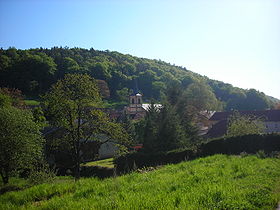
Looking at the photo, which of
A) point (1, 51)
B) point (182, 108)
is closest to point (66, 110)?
point (182, 108)

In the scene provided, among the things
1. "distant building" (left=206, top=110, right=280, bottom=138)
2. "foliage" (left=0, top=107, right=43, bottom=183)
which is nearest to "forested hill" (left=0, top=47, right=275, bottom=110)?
"distant building" (left=206, top=110, right=280, bottom=138)

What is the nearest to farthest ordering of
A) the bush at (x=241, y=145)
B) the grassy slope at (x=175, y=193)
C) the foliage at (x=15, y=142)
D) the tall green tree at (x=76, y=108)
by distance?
the grassy slope at (x=175, y=193) < the foliage at (x=15, y=142) < the tall green tree at (x=76, y=108) < the bush at (x=241, y=145)

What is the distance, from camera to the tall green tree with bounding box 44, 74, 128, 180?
58.3 feet

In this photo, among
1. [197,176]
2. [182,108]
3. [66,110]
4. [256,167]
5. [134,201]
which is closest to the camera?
[134,201]

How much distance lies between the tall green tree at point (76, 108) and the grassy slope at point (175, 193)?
9.86 metres

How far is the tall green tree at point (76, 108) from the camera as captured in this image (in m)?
17.8

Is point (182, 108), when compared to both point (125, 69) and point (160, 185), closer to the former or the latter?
point (160, 185)

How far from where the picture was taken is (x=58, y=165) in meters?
26.4

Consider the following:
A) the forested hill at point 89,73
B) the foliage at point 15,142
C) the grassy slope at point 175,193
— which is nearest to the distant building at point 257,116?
the forested hill at point 89,73

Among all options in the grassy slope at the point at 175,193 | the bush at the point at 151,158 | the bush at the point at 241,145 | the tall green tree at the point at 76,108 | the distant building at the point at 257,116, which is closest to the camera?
the grassy slope at the point at 175,193

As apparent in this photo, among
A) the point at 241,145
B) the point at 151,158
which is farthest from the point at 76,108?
the point at 241,145

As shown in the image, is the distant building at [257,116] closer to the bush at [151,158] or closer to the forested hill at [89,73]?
the forested hill at [89,73]

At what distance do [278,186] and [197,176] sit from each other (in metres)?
2.45

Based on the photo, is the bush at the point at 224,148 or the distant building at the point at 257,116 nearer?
the bush at the point at 224,148
